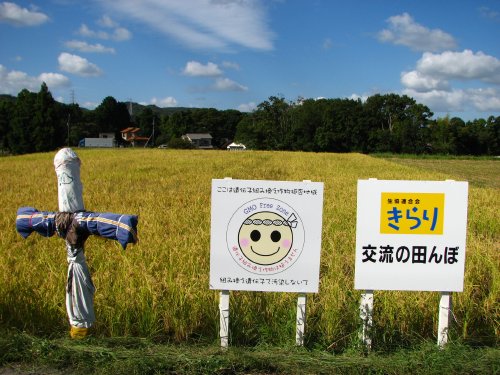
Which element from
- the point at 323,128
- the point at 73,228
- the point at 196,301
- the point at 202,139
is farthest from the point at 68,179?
the point at 202,139

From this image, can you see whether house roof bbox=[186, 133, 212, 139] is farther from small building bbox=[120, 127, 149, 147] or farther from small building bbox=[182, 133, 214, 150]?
small building bbox=[120, 127, 149, 147]

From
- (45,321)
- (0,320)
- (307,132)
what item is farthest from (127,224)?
(307,132)

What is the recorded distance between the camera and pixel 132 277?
4.39 m

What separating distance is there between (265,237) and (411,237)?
1.16 metres

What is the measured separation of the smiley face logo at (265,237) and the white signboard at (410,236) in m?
0.58

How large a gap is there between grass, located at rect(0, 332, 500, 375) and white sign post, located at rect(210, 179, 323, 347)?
0.27m

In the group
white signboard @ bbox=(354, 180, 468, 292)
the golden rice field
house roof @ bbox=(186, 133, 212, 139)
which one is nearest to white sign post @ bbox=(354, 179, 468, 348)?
white signboard @ bbox=(354, 180, 468, 292)

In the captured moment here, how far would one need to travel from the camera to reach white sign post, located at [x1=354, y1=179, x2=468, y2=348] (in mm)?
3588

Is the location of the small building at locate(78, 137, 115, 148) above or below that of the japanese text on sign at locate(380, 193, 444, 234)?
above

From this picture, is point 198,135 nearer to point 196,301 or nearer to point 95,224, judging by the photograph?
point 196,301

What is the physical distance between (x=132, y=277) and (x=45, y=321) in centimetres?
83

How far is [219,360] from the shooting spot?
3.29 metres

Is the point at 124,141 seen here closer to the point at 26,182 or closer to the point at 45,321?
the point at 26,182

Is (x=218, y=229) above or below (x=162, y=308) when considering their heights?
above
